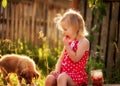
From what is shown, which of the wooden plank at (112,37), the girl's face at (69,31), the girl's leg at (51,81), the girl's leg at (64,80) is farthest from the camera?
the wooden plank at (112,37)

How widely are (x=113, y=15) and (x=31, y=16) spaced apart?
3.44 m

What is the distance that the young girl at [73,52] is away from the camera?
17.2 ft

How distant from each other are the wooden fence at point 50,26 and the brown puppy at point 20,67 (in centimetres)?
201

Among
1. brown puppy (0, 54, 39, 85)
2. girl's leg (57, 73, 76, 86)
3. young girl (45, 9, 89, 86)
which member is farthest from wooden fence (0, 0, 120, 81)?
girl's leg (57, 73, 76, 86)

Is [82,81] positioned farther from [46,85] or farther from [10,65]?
[10,65]

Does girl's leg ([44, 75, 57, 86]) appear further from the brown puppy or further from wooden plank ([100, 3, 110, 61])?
wooden plank ([100, 3, 110, 61])

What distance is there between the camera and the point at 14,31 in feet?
34.6

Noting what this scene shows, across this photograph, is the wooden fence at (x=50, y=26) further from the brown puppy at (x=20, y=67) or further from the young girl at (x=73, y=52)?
the young girl at (x=73, y=52)

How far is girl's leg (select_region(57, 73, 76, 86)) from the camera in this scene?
16.8 feet

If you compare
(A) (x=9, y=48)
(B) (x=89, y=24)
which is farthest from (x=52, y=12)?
(B) (x=89, y=24)

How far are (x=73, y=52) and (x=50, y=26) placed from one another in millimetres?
5796

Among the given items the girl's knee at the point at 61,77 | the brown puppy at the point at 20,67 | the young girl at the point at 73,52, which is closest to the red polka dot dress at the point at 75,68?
the young girl at the point at 73,52

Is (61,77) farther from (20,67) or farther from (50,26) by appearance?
(50,26)

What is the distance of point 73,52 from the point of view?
5.25m
